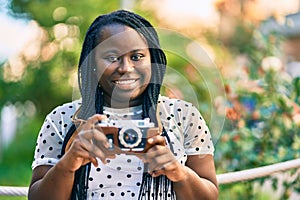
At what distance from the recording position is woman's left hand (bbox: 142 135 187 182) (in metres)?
1.12

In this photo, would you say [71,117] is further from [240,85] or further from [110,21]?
[240,85]

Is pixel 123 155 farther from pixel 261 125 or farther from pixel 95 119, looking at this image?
pixel 261 125

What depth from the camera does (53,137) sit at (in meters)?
1.31

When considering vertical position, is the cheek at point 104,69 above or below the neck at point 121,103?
above

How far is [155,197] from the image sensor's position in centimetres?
128

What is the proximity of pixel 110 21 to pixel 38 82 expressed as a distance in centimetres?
512

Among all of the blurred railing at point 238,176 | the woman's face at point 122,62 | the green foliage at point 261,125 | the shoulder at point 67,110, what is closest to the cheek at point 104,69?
the woman's face at point 122,62

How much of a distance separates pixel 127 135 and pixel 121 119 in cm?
17

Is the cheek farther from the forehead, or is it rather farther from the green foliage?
the green foliage

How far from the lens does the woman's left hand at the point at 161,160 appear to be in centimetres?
112

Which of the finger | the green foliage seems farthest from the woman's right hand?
the green foliage

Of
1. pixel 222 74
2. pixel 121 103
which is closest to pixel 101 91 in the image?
pixel 121 103

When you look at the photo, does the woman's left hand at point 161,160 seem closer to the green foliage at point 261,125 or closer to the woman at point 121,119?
the woman at point 121,119

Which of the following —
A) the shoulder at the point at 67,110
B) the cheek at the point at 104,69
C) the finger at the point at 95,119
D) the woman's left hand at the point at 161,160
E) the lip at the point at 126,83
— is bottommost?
the woman's left hand at the point at 161,160
